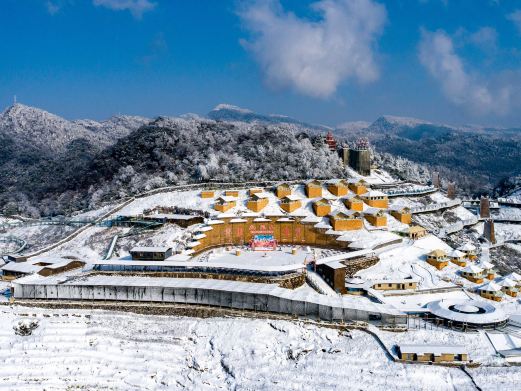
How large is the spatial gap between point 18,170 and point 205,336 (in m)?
83.2

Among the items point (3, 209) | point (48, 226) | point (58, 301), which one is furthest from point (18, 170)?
point (58, 301)

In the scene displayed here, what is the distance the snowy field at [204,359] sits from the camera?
918 inches

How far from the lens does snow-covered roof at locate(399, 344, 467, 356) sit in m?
24.2

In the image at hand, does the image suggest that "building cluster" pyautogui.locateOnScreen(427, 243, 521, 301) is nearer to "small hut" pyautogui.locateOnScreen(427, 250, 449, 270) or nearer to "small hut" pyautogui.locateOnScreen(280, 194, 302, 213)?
"small hut" pyautogui.locateOnScreen(427, 250, 449, 270)

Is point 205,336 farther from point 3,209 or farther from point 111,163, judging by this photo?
point 3,209

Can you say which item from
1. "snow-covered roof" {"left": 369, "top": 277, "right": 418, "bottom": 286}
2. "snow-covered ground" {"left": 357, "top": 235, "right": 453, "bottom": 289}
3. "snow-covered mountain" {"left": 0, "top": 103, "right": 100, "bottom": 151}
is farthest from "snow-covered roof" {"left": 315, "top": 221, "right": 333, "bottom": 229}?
"snow-covered mountain" {"left": 0, "top": 103, "right": 100, "bottom": 151}

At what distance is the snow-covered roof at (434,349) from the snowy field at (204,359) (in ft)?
2.55

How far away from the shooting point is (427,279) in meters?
36.7

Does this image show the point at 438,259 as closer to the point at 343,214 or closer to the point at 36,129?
the point at 343,214

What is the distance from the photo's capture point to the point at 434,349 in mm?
24438

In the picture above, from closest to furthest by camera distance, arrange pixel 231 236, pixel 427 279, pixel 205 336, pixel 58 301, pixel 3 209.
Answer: pixel 205 336 → pixel 58 301 → pixel 427 279 → pixel 231 236 → pixel 3 209

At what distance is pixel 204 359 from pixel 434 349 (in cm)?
1237

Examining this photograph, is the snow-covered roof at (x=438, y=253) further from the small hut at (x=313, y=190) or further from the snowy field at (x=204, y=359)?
the small hut at (x=313, y=190)

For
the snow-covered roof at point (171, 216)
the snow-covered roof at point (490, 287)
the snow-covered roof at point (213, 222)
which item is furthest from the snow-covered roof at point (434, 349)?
the snow-covered roof at point (171, 216)
